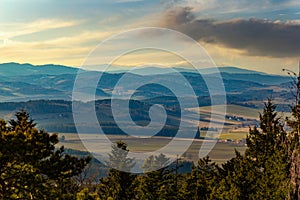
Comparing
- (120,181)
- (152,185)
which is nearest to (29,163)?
(120,181)

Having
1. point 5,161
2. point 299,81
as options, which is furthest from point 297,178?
point 5,161

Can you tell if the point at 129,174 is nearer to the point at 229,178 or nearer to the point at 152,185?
the point at 152,185

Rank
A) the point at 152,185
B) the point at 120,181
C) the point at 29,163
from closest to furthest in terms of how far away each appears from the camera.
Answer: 1. the point at 29,163
2. the point at 120,181
3. the point at 152,185

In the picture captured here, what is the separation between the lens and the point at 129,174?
180 ft

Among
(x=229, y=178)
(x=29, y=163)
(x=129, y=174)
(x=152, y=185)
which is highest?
(x=29, y=163)

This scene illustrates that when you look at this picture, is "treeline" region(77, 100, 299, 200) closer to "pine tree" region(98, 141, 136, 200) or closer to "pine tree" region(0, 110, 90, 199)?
"pine tree" region(98, 141, 136, 200)

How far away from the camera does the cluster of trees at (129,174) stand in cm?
2784

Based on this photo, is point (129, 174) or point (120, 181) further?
point (129, 174)

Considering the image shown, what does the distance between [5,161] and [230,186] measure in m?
28.8

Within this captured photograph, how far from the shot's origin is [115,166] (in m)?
55.0

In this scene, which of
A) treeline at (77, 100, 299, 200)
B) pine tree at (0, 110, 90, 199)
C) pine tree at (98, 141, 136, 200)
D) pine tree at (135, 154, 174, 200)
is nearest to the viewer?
pine tree at (0, 110, 90, 199)

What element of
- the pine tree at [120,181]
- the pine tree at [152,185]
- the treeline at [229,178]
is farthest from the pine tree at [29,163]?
the pine tree at [152,185]

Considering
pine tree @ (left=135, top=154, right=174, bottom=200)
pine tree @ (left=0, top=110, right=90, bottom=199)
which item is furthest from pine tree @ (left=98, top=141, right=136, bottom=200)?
pine tree @ (left=0, top=110, right=90, bottom=199)

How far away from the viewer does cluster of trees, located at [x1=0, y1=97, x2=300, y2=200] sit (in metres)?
27.8
